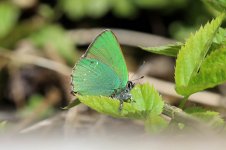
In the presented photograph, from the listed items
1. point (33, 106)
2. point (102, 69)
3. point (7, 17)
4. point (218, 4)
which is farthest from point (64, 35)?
point (218, 4)

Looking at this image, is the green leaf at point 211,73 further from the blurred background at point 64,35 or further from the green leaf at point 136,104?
the blurred background at point 64,35

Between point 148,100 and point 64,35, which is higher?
point 148,100

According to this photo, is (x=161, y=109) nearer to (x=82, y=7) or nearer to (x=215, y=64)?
(x=215, y=64)

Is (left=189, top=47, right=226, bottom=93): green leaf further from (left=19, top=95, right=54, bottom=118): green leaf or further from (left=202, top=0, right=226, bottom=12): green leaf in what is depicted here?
(left=19, top=95, right=54, bottom=118): green leaf

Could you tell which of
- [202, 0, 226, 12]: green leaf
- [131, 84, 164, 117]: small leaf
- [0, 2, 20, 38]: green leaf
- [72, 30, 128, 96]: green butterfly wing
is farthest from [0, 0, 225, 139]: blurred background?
[131, 84, 164, 117]: small leaf

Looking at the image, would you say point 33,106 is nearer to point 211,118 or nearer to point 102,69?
point 102,69

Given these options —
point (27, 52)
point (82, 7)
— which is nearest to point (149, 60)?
point (82, 7)
